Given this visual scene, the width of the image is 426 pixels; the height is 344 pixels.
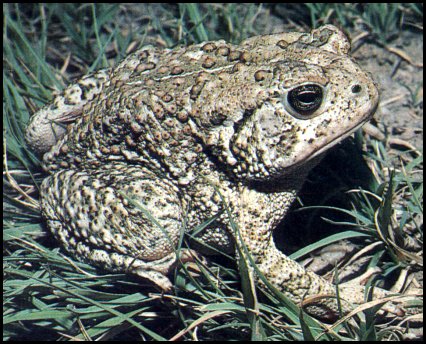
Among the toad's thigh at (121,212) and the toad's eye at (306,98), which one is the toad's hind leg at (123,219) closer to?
the toad's thigh at (121,212)

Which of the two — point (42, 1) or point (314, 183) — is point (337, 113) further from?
point (42, 1)

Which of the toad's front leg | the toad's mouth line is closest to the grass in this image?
the toad's front leg

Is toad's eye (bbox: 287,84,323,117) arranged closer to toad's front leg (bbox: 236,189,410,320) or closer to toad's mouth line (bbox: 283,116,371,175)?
toad's mouth line (bbox: 283,116,371,175)

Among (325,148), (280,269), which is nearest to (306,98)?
(325,148)

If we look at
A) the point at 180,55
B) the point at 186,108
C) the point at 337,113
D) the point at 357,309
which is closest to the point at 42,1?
the point at 180,55

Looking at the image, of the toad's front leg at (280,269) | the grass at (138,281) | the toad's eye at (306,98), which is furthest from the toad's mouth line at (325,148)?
the grass at (138,281)

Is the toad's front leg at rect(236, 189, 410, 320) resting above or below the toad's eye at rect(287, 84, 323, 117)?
below

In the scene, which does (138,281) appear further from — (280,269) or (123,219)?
(280,269)

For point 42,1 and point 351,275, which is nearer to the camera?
point 351,275
